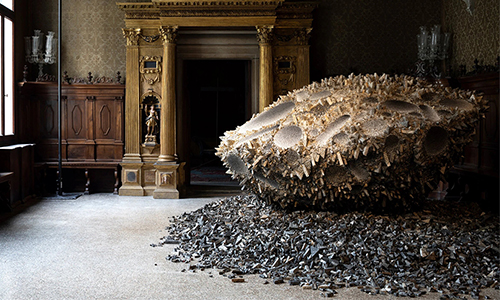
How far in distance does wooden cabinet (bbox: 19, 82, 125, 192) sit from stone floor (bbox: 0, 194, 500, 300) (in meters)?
1.96

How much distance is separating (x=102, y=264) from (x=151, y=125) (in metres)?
4.48

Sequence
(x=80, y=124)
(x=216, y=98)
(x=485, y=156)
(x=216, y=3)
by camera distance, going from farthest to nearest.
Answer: (x=216, y=98) → (x=80, y=124) → (x=216, y=3) → (x=485, y=156)

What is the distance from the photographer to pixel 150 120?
857 cm

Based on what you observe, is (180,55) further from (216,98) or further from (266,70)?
(216,98)

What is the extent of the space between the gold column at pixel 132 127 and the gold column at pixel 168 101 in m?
0.50

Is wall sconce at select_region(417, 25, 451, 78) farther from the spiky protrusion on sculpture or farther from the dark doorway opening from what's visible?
the dark doorway opening

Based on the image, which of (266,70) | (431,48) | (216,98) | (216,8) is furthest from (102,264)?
(216,98)

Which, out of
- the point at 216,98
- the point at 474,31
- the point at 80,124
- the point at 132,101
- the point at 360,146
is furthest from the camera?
the point at 216,98

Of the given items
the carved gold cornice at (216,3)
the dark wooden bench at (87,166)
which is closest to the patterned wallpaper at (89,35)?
the carved gold cornice at (216,3)

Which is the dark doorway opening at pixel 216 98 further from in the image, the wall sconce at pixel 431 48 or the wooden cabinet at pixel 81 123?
the wall sconce at pixel 431 48

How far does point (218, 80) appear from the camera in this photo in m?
14.6

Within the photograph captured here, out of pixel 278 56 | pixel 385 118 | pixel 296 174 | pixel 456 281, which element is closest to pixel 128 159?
pixel 278 56

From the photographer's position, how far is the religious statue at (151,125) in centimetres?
857

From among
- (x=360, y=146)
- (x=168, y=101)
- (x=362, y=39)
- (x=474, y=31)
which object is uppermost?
(x=362, y=39)
